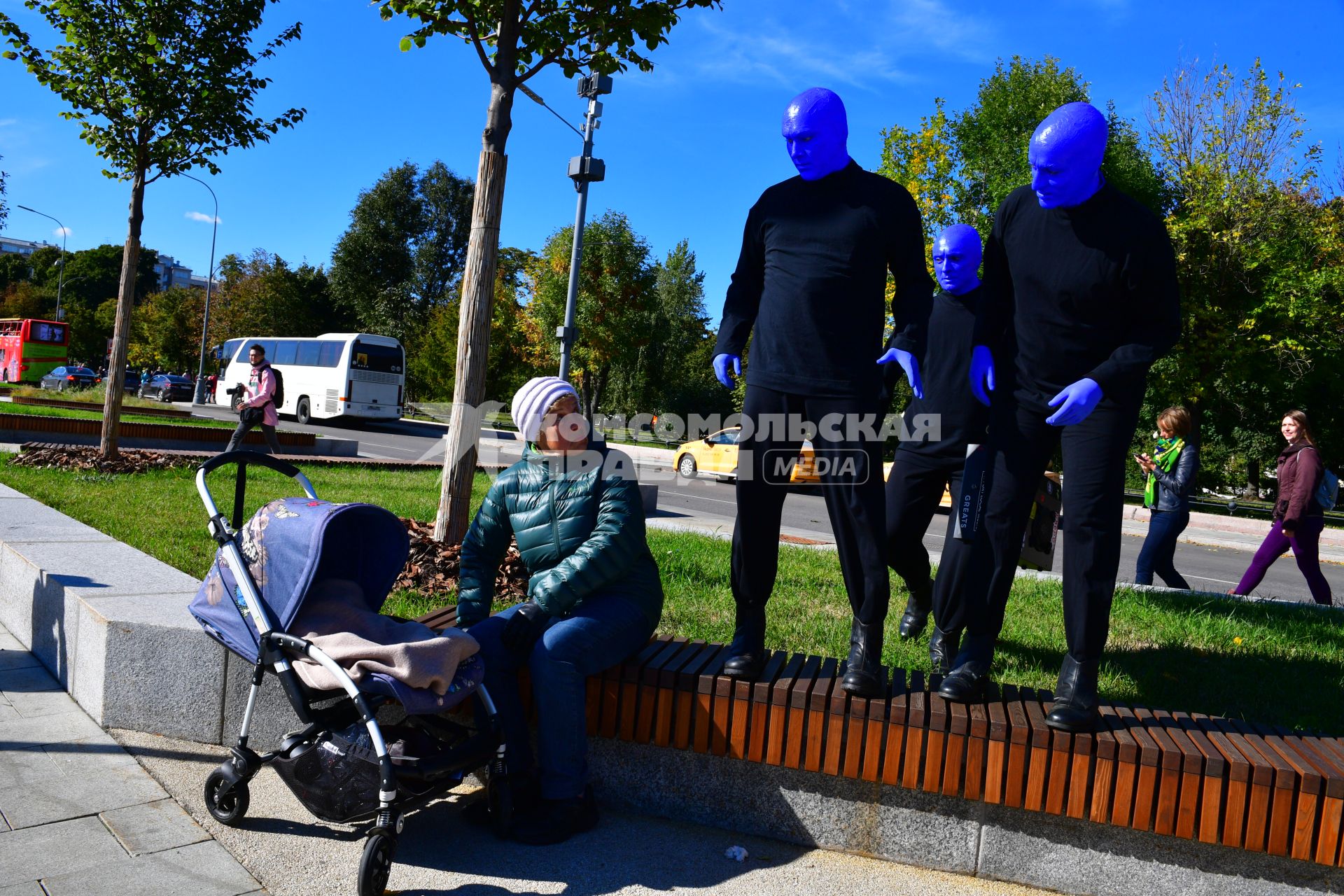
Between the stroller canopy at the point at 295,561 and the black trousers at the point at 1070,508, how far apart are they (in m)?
1.97

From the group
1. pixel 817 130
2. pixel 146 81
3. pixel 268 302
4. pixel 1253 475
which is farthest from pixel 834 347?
pixel 268 302

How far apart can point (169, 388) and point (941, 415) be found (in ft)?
167

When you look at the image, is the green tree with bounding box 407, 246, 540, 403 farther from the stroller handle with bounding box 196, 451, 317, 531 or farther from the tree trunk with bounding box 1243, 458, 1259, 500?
the stroller handle with bounding box 196, 451, 317, 531

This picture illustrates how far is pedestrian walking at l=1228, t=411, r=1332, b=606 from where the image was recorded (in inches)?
291

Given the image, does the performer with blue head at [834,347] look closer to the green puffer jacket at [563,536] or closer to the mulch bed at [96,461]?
the green puffer jacket at [563,536]

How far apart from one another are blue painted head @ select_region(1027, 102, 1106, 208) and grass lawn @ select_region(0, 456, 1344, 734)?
2.26 meters

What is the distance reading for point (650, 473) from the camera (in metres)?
26.0

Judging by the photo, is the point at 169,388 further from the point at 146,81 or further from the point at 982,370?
the point at 982,370

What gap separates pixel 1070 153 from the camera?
2.71 metres

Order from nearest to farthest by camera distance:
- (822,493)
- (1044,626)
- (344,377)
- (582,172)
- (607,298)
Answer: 1. (822,493)
2. (1044,626)
3. (582,172)
4. (344,377)
5. (607,298)

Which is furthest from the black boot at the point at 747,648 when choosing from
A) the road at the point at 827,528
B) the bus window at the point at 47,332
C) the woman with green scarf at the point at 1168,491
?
the bus window at the point at 47,332

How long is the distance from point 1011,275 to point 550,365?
42257mm

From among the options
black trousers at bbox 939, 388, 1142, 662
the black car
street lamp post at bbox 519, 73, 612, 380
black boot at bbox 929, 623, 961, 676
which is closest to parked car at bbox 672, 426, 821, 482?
street lamp post at bbox 519, 73, 612, 380

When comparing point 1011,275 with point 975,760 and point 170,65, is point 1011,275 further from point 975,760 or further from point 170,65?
point 170,65
